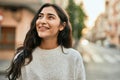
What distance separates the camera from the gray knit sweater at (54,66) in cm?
227

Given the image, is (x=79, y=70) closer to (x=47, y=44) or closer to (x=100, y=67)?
(x=47, y=44)

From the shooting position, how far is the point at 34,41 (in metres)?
2.38

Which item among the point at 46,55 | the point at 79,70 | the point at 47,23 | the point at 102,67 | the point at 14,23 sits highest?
the point at 47,23

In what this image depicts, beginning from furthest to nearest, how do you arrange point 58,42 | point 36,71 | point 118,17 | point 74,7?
point 118,17
point 74,7
point 58,42
point 36,71

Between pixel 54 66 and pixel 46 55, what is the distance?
9 cm

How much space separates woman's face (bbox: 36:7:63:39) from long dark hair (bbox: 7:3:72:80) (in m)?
0.04

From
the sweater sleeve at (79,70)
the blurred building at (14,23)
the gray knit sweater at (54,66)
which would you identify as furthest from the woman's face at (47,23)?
the blurred building at (14,23)

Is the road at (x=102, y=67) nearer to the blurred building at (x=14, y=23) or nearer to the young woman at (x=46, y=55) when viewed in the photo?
the blurred building at (x=14, y=23)

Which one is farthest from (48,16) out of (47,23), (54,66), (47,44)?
(54,66)

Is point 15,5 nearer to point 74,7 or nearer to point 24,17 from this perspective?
point 24,17

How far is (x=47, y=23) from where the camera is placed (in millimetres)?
2346

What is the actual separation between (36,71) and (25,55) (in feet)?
0.48

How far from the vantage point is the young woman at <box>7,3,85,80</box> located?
228 centimetres

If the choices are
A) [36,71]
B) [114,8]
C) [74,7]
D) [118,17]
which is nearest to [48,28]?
[36,71]
